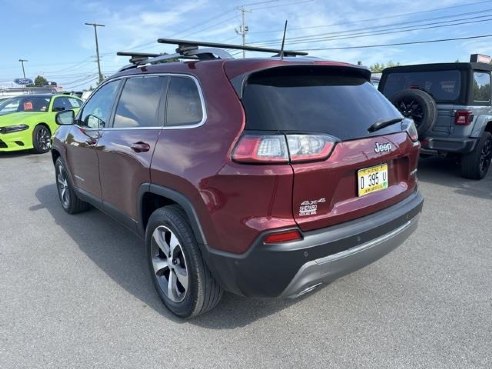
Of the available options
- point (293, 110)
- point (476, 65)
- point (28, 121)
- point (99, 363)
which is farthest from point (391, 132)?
point (28, 121)

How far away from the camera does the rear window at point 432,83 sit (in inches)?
259

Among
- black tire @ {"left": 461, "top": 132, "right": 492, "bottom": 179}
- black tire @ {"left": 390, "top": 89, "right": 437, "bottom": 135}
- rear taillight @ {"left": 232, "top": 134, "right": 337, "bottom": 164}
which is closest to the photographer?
rear taillight @ {"left": 232, "top": 134, "right": 337, "bottom": 164}

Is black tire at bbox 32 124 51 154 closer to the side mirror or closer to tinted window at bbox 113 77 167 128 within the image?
the side mirror

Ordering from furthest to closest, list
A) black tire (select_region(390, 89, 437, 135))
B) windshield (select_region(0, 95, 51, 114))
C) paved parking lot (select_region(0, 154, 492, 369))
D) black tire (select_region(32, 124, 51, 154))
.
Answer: windshield (select_region(0, 95, 51, 114)), black tire (select_region(32, 124, 51, 154)), black tire (select_region(390, 89, 437, 135)), paved parking lot (select_region(0, 154, 492, 369))

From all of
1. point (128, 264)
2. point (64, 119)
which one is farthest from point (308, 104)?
point (64, 119)

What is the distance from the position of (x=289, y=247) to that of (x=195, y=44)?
1.83 meters

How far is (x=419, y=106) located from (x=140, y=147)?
4981mm

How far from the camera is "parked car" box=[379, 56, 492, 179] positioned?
20.9ft

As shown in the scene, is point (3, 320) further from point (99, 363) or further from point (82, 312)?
point (99, 363)

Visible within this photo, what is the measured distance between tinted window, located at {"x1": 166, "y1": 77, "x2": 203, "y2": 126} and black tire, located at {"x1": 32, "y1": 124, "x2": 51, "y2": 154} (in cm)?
933

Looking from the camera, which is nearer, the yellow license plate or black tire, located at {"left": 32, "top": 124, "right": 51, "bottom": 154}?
the yellow license plate

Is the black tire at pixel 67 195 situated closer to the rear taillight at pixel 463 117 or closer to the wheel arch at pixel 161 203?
the wheel arch at pixel 161 203

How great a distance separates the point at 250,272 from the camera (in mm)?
2287

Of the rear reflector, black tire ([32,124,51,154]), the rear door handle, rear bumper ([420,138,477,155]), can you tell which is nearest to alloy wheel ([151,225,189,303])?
the rear door handle
